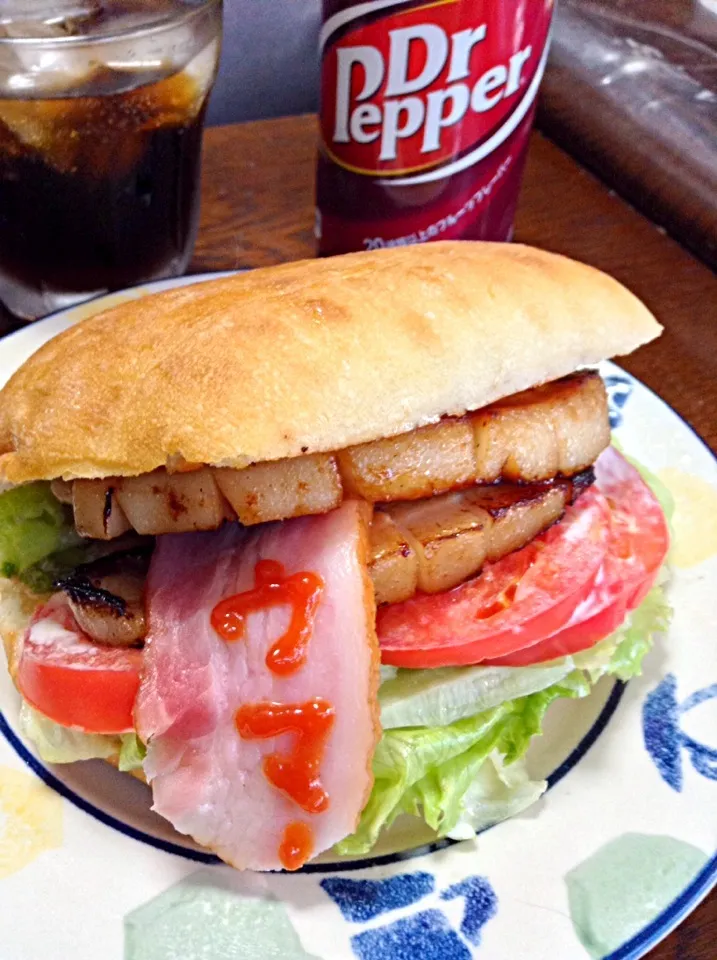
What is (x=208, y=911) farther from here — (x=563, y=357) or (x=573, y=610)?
(x=563, y=357)

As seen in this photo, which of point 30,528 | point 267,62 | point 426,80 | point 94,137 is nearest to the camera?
point 30,528

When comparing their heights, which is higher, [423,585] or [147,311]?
[147,311]

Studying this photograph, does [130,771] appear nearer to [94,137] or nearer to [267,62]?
[94,137]

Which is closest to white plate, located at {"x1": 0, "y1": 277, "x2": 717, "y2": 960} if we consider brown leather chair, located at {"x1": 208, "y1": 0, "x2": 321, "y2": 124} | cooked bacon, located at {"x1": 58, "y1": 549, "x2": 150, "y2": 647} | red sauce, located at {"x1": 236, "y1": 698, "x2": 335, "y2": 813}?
red sauce, located at {"x1": 236, "y1": 698, "x2": 335, "y2": 813}

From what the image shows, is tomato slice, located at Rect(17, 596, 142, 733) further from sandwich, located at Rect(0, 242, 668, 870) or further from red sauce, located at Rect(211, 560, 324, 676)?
red sauce, located at Rect(211, 560, 324, 676)

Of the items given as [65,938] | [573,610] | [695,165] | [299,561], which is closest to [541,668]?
[573,610]

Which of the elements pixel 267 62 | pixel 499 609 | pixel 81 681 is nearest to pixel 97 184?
pixel 81 681
